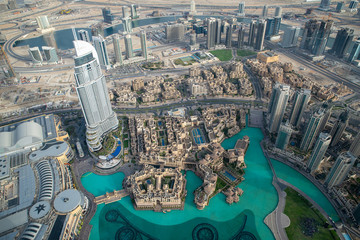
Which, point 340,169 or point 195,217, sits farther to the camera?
point 195,217

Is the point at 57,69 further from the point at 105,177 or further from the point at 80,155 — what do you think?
the point at 105,177

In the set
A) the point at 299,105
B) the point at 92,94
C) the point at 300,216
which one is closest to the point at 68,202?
the point at 92,94

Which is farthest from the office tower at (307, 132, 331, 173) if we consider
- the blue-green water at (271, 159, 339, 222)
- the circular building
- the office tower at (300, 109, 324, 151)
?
the circular building

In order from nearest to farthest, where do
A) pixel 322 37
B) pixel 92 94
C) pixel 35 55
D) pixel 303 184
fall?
pixel 303 184 < pixel 92 94 < pixel 322 37 < pixel 35 55

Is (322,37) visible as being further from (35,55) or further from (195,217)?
(35,55)

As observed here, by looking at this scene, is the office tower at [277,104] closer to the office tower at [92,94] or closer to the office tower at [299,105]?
the office tower at [299,105]

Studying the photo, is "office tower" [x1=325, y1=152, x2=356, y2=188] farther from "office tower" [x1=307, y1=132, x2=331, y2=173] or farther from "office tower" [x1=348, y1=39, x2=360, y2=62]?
"office tower" [x1=348, y1=39, x2=360, y2=62]

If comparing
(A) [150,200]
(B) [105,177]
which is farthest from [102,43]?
(A) [150,200]
